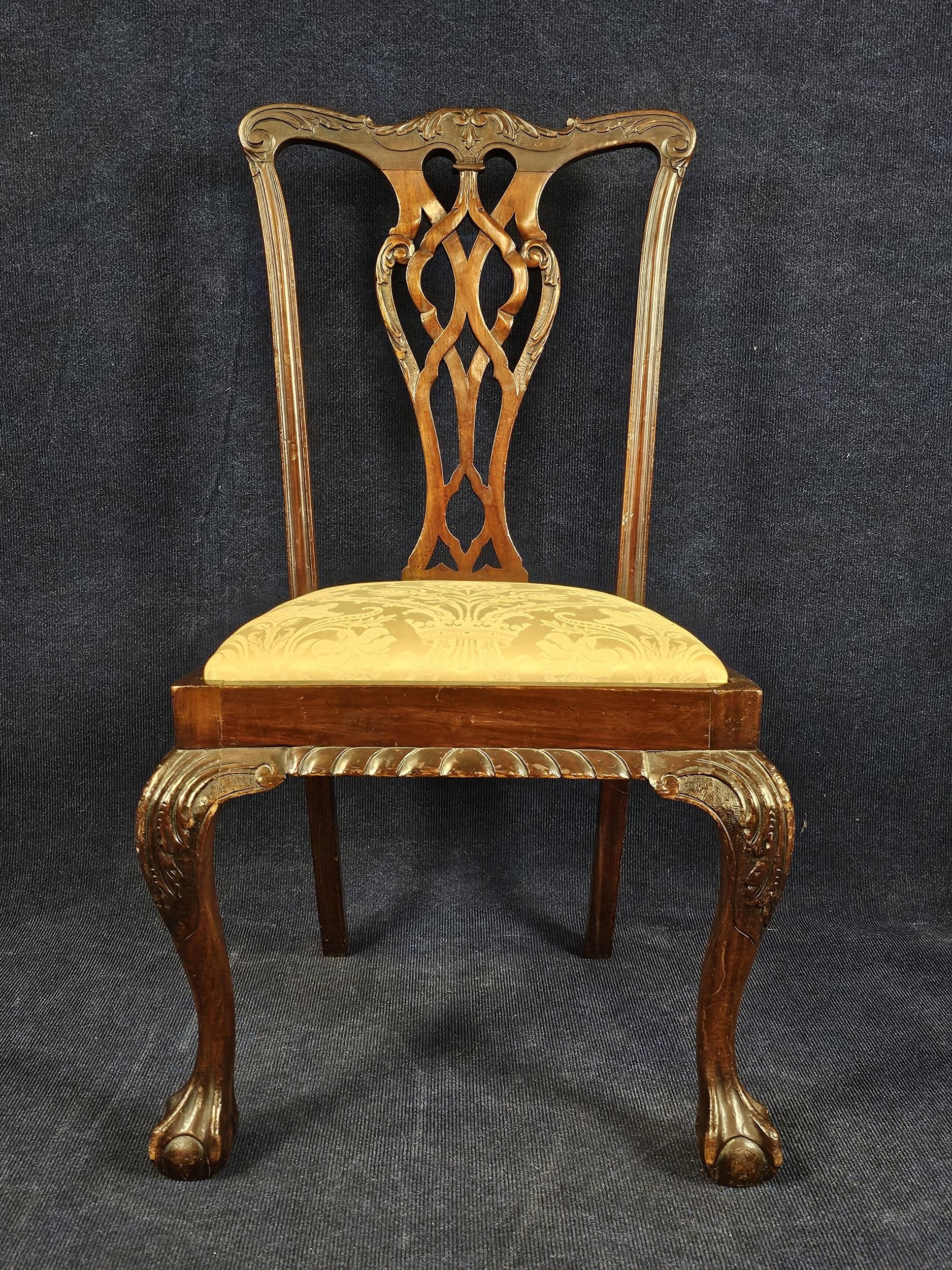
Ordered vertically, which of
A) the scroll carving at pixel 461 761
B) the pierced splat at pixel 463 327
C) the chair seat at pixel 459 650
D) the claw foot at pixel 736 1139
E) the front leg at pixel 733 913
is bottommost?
the claw foot at pixel 736 1139

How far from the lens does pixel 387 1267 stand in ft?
3.30

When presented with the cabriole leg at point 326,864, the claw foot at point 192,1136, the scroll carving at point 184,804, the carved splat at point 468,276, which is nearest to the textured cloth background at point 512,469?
the cabriole leg at point 326,864

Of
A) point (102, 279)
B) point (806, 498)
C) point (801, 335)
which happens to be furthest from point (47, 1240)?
point (801, 335)

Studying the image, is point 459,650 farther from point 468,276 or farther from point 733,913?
point 468,276

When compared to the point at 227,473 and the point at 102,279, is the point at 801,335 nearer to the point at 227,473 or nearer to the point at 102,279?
the point at 227,473

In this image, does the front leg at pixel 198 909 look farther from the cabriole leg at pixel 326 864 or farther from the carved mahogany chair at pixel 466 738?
the cabriole leg at pixel 326 864

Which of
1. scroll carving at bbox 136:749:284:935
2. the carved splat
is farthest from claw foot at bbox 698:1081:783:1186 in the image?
the carved splat

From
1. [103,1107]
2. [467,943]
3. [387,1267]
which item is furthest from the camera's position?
[467,943]

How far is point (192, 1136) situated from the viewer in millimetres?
1121

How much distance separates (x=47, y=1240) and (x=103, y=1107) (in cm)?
23

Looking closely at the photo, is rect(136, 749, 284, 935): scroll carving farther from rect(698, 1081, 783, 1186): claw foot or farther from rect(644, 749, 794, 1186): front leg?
rect(698, 1081, 783, 1186): claw foot

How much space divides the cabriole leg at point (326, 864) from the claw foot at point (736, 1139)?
0.66 metres

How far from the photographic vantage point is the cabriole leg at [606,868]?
1.57m

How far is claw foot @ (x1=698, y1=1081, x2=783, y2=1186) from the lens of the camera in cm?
112
